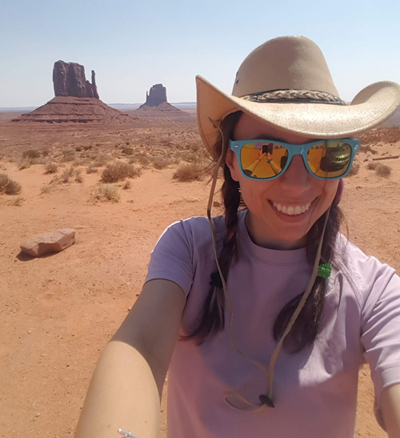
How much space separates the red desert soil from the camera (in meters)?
2.47

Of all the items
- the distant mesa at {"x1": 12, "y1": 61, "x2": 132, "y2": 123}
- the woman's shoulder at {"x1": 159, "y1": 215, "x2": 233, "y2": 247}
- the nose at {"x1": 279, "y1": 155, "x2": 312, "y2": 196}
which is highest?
the distant mesa at {"x1": 12, "y1": 61, "x2": 132, "y2": 123}

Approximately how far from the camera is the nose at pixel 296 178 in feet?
3.29

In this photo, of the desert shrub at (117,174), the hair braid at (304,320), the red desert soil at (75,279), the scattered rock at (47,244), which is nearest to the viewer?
the hair braid at (304,320)

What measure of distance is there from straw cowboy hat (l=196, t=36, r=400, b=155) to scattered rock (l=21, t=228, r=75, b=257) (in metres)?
4.12

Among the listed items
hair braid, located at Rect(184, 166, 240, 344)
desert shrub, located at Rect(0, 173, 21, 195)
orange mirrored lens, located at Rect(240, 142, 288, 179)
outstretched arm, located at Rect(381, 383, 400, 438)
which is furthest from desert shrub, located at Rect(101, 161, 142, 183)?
outstretched arm, located at Rect(381, 383, 400, 438)

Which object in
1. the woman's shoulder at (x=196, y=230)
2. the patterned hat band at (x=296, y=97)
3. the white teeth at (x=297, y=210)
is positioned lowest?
the woman's shoulder at (x=196, y=230)

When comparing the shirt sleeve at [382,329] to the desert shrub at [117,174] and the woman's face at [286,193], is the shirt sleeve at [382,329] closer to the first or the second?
the woman's face at [286,193]

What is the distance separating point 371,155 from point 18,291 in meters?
15.4

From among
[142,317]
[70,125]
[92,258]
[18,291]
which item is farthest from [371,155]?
[70,125]

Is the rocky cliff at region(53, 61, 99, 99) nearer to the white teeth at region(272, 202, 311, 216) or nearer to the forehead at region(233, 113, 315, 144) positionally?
the forehead at region(233, 113, 315, 144)

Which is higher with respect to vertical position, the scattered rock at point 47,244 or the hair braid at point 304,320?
the hair braid at point 304,320

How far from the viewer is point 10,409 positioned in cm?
240

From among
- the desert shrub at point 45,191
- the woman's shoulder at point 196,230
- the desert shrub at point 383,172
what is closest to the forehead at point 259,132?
the woman's shoulder at point 196,230

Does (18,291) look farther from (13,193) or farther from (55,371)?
(13,193)
